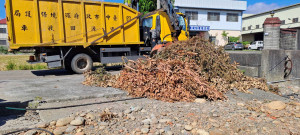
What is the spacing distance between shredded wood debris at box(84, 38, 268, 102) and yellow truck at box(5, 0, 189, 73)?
3.21 m

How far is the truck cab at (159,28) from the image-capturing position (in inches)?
379

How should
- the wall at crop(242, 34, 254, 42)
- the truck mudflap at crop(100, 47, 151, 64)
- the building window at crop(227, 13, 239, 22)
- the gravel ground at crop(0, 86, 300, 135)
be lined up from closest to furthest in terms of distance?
the gravel ground at crop(0, 86, 300, 135) < the truck mudflap at crop(100, 47, 151, 64) < the building window at crop(227, 13, 239, 22) < the wall at crop(242, 34, 254, 42)

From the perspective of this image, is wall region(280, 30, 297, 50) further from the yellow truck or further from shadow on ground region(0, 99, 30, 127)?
shadow on ground region(0, 99, 30, 127)

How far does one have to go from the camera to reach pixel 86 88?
5.11 meters

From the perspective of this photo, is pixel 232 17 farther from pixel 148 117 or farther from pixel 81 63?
pixel 148 117

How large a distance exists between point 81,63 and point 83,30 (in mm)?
1427

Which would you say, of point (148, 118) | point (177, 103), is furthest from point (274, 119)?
point (148, 118)

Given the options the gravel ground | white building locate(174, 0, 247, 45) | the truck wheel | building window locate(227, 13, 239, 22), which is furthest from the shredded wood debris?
building window locate(227, 13, 239, 22)

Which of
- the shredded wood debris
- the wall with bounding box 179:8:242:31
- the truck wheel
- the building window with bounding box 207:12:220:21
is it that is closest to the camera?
the shredded wood debris

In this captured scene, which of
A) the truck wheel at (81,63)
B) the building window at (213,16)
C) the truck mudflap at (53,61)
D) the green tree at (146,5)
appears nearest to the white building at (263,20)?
the building window at (213,16)

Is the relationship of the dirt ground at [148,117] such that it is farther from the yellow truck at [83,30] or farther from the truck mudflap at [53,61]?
the yellow truck at [83,30]

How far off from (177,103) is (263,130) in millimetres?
1635

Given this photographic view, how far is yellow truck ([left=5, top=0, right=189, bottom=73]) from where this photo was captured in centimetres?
762

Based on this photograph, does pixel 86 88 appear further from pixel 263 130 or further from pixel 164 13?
pixel 164 13
